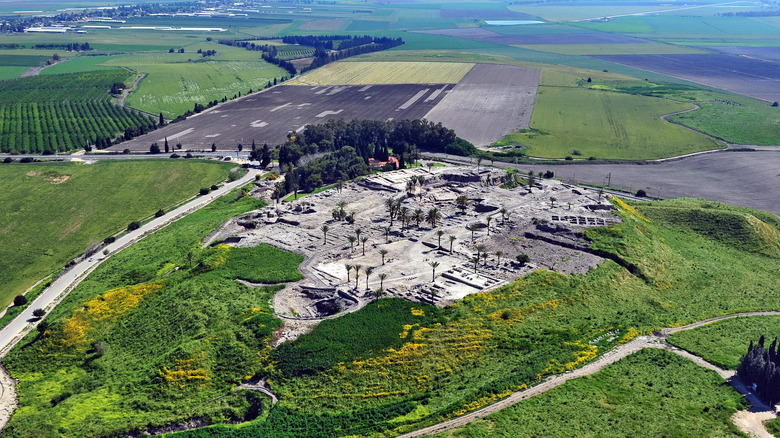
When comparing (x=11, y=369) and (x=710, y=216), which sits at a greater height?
(x=710, y=216)

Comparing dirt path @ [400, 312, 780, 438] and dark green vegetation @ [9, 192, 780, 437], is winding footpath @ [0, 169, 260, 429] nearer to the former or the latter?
dark green vegetation @ [9, 192, 780, 437]

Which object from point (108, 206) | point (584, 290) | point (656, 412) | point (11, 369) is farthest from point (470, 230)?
point (108, 206)

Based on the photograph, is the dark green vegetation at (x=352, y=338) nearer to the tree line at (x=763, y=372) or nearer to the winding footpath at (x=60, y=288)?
the winding footpath at (x=60, y=288)

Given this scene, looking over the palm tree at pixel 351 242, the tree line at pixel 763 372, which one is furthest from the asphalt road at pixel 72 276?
the tree line at pixel 763 372

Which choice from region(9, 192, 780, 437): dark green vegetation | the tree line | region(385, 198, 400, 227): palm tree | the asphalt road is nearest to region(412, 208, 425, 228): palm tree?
region(385, 198, 400, 227): palm tree

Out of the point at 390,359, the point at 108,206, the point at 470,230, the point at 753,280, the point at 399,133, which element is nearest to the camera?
the point at 390,359

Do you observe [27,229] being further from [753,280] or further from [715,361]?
[753,280]

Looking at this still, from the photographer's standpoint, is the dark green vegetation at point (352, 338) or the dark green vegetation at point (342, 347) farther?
the dark green vegetation at point (352, 338)

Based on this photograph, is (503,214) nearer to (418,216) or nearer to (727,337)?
(418,216)
